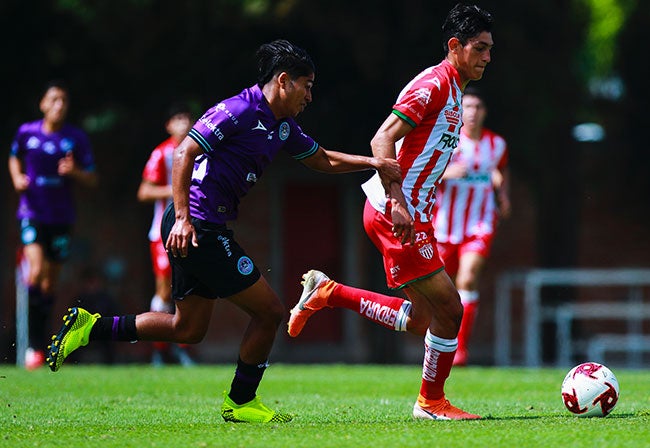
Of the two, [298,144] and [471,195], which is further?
[471,195]

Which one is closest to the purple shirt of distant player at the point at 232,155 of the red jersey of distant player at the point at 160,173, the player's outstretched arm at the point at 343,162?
the player's outstretched arm at the point at 343,162

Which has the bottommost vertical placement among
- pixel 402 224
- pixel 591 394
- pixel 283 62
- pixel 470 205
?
pixel 591 394

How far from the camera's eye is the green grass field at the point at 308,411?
20.4 feet

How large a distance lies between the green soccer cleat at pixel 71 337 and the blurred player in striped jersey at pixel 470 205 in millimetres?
5368

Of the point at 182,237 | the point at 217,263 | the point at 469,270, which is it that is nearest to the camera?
the point at 182,237

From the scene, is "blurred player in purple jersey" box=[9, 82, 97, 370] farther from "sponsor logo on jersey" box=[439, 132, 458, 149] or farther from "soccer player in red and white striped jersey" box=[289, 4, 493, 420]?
"sponsor logo on jersey" box=[439, 132, 458, 149]

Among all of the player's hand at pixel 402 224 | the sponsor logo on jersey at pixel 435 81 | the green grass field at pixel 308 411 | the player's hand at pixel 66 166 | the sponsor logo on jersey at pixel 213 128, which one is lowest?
the green grass field at pixel 308 411

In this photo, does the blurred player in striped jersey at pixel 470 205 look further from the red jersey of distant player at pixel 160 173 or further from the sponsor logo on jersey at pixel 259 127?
the sponsor logo on jersey at pixel 259 127

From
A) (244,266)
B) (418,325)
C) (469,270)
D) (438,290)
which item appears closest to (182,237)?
(244,266)

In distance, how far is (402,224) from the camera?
23.0 feet

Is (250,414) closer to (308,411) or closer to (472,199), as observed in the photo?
(308,411)

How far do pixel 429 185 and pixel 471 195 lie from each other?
5112 millimetres

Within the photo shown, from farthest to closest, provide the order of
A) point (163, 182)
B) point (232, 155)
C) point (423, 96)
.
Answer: point (163, 182) < point (423, 96) < point (232, 155)

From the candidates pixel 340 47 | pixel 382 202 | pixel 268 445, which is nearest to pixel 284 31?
pixel 340 47
